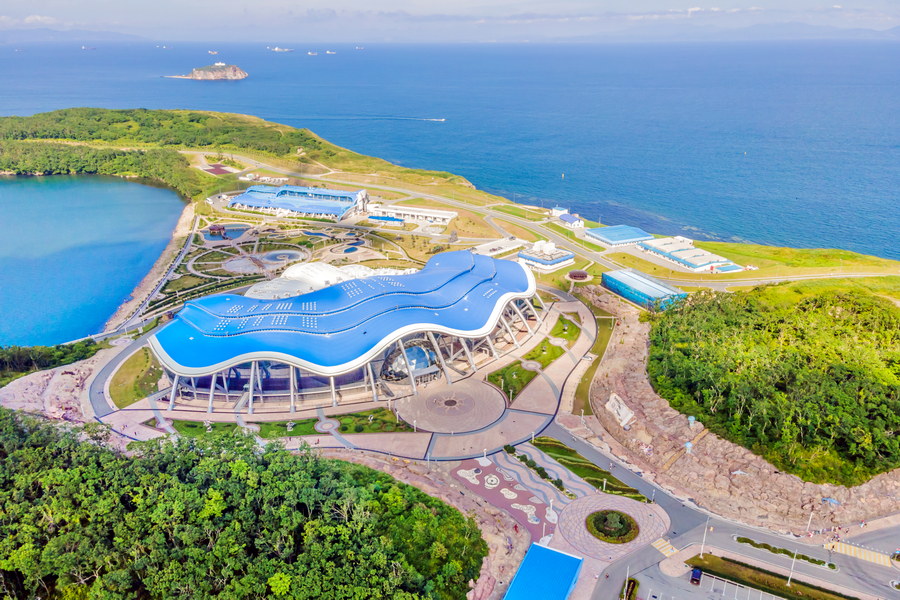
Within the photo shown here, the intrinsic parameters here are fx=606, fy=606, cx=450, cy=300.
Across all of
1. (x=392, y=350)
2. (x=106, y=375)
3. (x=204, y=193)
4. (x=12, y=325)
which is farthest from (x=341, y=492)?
(x=204, y=193)

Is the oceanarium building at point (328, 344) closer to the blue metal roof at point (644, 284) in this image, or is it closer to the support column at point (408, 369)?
the support column at point (408, 369)

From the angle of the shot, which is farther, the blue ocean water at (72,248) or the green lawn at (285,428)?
the blue ocean water at (72,248)

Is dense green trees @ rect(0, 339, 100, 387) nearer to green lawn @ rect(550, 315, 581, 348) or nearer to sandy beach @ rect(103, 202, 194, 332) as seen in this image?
sandy beach @ rect(103, 202, 194, 332)

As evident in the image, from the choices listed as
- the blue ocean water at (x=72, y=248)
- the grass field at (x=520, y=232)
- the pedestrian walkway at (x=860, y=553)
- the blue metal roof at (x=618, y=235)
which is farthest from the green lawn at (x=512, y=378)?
the blue ocean water at (x=72, y=248)

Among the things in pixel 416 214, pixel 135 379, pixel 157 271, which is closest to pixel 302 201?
pixel 416 214

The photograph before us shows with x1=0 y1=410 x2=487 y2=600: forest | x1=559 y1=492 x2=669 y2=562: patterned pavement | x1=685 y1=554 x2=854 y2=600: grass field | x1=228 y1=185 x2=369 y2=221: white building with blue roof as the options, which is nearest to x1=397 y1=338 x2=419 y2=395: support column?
x1=0 y1=410 x2=487 y2=600: forest

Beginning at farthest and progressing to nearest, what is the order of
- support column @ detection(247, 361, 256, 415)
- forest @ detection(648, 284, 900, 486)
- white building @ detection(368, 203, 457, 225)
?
white building @ detection(368, 203, 457, 225) < support column @ detection(247, 361, 256, 415) < forest @ detection(648, 284, 900, 486)
